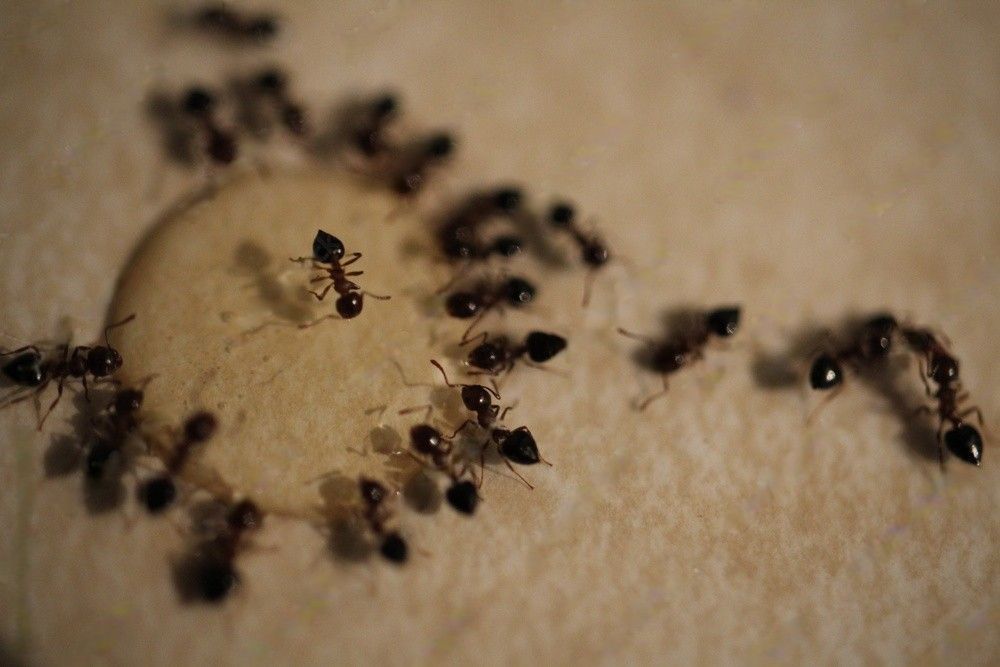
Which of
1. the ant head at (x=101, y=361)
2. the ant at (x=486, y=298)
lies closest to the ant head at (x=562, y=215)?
the ant at (x=486, y=298)

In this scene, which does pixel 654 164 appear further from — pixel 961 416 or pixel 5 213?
pixel 5 213

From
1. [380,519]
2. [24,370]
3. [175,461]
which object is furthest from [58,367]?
[380,519]

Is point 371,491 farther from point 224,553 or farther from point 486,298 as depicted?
point 486,298

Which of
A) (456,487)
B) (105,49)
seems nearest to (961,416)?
(456,487)

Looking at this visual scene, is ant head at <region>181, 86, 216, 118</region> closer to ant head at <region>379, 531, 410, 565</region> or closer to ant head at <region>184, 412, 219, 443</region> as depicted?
ant head at <region>184, 412, 219, 443</region>

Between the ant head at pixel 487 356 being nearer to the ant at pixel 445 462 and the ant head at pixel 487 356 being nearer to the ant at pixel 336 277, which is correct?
the ant at pixel 445 462
